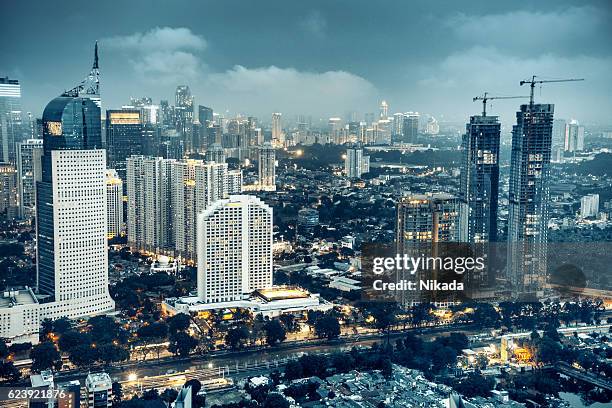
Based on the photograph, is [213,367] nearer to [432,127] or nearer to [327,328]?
[327,328]

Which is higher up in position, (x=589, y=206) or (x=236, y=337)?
(x=589, y=206)

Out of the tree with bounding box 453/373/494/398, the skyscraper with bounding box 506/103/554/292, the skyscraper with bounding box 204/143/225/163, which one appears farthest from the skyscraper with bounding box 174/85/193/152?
the tree with bounding box 453/373/494/398

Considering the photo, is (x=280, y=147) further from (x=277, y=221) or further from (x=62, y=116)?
(x=62, y=116)

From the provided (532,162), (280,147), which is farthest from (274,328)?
(280,147)

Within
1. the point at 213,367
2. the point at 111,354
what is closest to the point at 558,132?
the point at 213,367

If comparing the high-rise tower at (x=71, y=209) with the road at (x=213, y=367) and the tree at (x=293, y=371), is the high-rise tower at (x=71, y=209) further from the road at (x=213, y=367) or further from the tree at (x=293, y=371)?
the tree at (x=293, y=371)

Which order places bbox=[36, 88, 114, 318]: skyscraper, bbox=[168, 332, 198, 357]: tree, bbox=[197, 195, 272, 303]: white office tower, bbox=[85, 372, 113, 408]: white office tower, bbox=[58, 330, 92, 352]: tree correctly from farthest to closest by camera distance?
bbox=[197, 195, 272, 303]: white office tower, bbox=[36, 88, 114, 318]: skyscraper, bbox=[168, 332, 198, 357]: tree, bbox=[58, 330, 92, 352]: tree, bbox=[85, 372, 113, 408]: white office tower

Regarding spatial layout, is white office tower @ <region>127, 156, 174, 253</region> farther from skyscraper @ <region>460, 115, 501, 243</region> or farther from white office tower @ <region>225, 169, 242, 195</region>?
skyscraper @ <region>460, 115, 501, 243</region>
